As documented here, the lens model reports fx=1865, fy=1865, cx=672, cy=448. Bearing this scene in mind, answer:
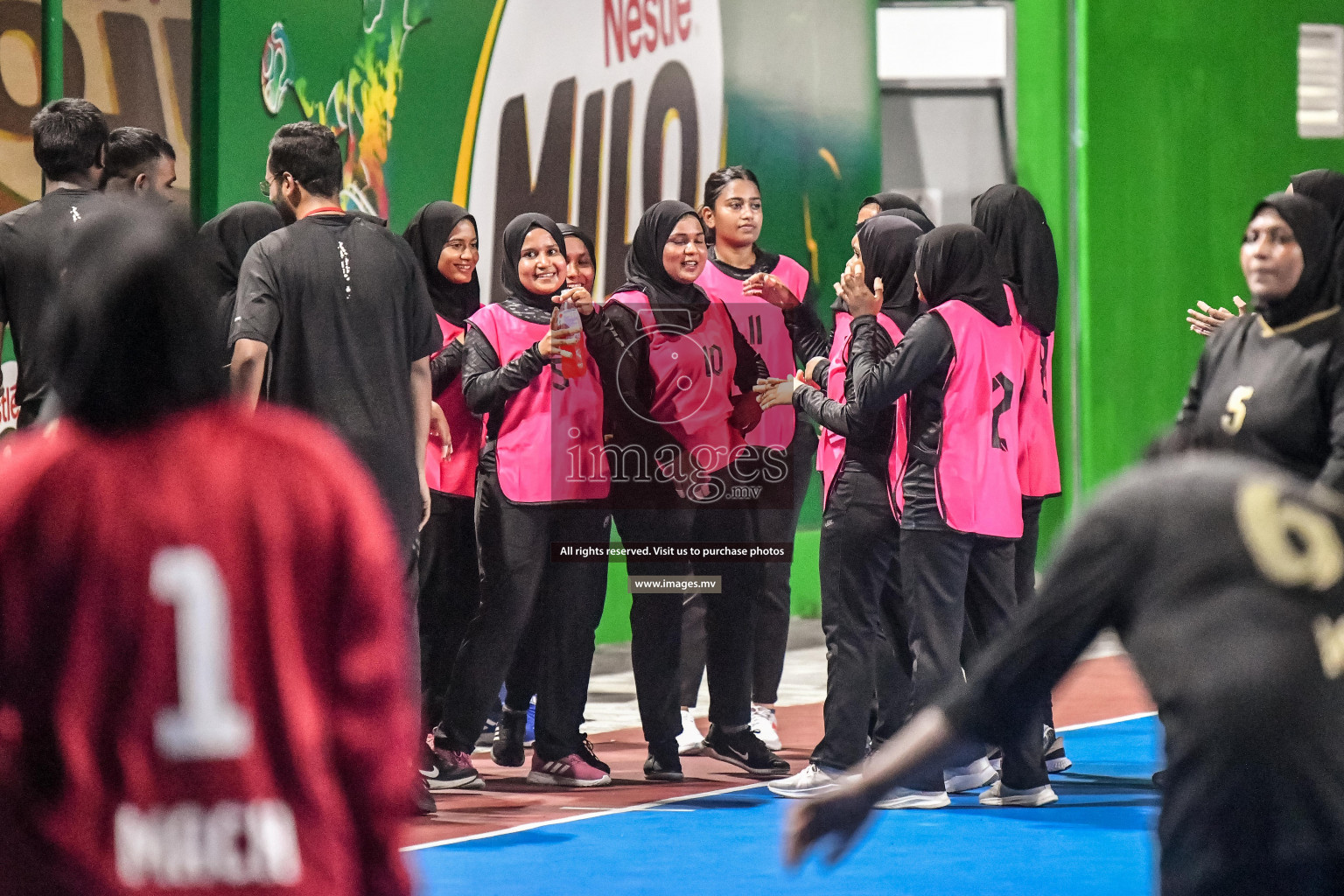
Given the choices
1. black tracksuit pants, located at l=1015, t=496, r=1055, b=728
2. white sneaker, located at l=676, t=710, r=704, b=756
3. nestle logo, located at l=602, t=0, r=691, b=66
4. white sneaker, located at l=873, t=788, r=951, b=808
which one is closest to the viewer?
white sneaker, located at l=873, t=788, r=951, b=808

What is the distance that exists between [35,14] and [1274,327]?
5.70 meters

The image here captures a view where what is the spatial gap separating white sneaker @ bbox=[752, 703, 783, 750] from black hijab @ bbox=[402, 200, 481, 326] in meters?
1.98

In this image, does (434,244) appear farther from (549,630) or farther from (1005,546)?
(1005,546)

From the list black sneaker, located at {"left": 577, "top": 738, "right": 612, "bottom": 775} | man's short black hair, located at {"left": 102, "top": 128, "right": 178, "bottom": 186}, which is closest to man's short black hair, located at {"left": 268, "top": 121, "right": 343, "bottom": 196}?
man's short black hair, located at {"left": 102, "top": 128, "right": 178, "bottom": 186}

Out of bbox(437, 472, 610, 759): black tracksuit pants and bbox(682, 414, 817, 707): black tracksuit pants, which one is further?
bbox(682, 414, 817, 707): black tracksuit pants

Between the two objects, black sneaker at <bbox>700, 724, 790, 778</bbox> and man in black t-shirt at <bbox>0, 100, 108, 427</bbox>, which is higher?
man in black t-shirt at <bbox>0, 100, 108, 427</bbox>

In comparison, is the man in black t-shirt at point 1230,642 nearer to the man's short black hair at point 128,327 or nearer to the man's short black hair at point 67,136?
the man's short black hair at point 128,327

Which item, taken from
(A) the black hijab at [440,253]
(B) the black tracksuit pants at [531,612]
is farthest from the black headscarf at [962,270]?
(A) the black hijab at [440,253]

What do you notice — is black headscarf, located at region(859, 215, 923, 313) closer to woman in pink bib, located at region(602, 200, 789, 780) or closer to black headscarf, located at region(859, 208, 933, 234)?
black headscarf, located at region(859, 208, 933, 234)

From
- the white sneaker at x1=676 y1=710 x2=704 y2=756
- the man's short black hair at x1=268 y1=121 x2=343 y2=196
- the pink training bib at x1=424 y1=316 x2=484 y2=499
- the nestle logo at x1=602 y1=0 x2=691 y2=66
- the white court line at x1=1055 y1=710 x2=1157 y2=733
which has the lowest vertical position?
the white court line at x1=1055 y1=710 x2=1157 y2=733

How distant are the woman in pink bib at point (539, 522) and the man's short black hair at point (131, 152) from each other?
52.1 inches

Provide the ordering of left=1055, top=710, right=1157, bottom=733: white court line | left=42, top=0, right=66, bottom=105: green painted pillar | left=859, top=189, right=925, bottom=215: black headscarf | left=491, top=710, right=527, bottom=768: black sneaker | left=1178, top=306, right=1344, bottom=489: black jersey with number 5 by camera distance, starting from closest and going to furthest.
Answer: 1. left=1178, top=306, right=1344, bottom=489: black jersey with number 5
2. left=491, top=710, right=527, bottom=768: black sneaker
3. left=859, top=189, right=925, bottom=215: black headscarf
4. left=42, top=0, right=66, bottom=105: green painted pillar
5. left=1055, top=710, right=1157, bottom=733: white court line

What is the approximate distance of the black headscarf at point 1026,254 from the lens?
690 cm

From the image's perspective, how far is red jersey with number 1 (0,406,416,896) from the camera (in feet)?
6.64
